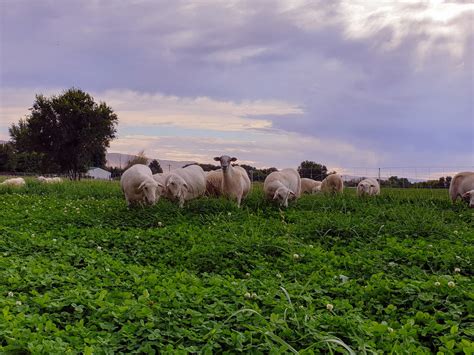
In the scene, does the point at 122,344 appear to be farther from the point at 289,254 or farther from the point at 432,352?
the point at 289,254

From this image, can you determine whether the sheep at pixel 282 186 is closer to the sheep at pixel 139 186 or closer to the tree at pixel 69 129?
the sheep at pixel 139 186

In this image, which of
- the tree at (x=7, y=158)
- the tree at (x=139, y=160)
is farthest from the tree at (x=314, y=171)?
the tree at (x=7, y=158)

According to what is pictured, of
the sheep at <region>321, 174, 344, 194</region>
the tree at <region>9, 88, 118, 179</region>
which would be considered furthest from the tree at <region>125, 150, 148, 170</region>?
the sheep at <region>321, 174, 344, 194</region>

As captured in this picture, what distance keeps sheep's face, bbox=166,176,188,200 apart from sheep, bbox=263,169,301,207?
8.99 feet

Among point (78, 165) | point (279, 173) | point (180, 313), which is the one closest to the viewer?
point (180, 313)

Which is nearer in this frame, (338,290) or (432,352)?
(432,352)

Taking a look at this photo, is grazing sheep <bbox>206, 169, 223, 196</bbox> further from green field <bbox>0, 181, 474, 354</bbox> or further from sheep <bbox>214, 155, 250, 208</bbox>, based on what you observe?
green field <bbox>0, 181, 474, 354</bbox>

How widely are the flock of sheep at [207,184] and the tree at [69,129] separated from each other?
32794mm

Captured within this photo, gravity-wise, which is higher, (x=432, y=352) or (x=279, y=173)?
(x=279, y=173)

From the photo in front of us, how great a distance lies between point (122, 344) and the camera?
3.28 m

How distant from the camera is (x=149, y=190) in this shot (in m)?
12.2

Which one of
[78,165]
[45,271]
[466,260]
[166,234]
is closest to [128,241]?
[166,234]

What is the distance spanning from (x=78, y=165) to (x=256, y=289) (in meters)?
45.5

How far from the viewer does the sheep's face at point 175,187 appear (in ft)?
42.6
